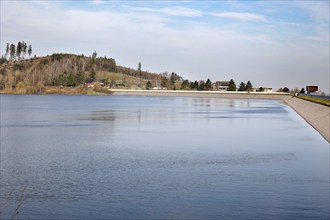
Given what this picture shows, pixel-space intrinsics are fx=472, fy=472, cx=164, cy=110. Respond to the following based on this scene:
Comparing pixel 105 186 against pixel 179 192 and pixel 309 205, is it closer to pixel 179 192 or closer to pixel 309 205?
pixel 179 192

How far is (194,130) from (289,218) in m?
35.3

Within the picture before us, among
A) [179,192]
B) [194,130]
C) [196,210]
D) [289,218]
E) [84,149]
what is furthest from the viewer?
[194,130]

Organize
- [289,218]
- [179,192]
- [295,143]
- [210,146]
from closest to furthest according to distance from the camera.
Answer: [289,218] < [179,192] < [210,146] < [295,143]

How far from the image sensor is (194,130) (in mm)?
52344

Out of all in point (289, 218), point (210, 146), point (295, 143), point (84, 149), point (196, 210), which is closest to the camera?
point (289, 218)

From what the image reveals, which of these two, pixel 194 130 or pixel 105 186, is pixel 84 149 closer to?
pixel 105 186

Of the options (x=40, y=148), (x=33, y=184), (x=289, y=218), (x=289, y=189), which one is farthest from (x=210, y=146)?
(x=289, y=218)

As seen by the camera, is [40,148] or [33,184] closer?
[33,184]

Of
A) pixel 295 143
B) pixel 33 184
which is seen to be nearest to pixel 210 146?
pixel 295 143

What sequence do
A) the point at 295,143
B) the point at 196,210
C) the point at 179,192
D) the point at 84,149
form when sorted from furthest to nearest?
the point at 295,143 < the point at 84,149 < the point at 179,192 < the point at 196,210

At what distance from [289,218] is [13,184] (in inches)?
497

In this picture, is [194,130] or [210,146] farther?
[194,130]

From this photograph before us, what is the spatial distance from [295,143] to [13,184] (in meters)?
27.9

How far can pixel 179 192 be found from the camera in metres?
21.2
